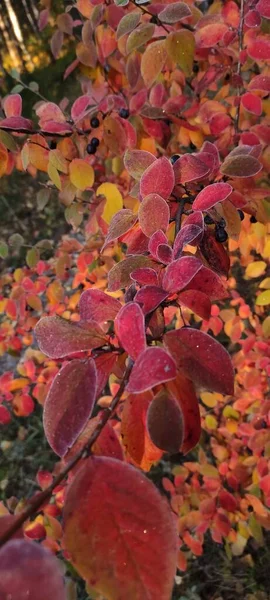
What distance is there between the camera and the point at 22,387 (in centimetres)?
194

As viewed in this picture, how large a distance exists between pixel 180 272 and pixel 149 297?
1.7 inches

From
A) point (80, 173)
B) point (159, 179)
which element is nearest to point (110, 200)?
point (80, 173)

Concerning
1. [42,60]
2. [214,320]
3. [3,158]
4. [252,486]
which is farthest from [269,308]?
[42,60]

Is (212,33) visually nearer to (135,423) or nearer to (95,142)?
(95,142)

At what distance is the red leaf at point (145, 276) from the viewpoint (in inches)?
22.9

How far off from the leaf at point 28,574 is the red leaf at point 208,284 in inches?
14.1

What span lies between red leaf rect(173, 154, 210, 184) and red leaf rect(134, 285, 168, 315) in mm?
235

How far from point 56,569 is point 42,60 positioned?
4.07 m

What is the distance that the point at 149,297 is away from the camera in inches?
21.0

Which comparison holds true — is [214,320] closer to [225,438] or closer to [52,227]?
[225,438]

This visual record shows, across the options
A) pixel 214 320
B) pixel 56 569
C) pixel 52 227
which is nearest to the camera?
pixel 56 569

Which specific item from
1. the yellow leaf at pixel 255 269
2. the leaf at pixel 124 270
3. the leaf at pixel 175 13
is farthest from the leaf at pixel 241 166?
the yellow leaf at pixel 255 269

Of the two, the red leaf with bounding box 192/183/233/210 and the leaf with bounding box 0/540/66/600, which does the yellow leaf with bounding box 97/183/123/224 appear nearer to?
the red leaf with bounding box 192/183/233/210

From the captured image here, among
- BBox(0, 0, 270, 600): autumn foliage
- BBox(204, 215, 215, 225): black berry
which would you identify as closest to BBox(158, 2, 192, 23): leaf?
BBox(0, 0, 270, 600): autumn foliage
